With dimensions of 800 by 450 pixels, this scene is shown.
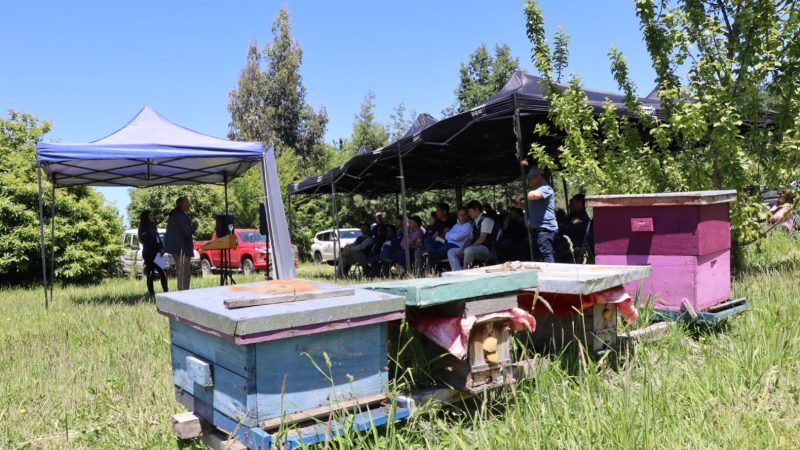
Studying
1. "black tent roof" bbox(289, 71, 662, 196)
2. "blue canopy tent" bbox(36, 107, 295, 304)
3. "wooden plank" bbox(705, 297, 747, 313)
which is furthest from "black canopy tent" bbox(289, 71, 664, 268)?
"wooden plank" bbox(705, 297, 747, 313)

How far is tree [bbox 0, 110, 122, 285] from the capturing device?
635 inches

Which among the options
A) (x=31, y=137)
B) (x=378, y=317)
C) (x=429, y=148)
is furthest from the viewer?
(x=31, y=137)

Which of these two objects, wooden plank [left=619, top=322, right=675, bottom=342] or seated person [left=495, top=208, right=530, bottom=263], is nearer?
wooden plank [left=619, top=322, right=675, bottom=342]

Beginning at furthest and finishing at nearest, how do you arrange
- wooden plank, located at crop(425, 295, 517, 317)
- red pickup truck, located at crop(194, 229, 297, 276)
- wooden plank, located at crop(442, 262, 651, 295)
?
red pickup truck, located at crop(194, 229, 297, 276), wooden plank, located at crop(442, 262, 651, 295), wooden plank, located at crop(425, 295, 517, 317)

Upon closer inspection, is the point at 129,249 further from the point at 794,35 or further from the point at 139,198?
the point at 794,35

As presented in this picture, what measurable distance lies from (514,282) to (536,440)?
0.81 m

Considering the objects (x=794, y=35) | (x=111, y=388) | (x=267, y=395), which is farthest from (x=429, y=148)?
(x=267, y=395)

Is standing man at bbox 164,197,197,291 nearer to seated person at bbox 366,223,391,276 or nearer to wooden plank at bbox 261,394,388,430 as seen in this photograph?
seated person at bbox 366,223,391,276

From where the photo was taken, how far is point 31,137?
19.1 m

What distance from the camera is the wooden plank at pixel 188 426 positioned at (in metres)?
2.79

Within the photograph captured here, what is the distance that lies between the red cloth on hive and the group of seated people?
5.26 m

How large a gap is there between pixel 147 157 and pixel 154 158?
126mm

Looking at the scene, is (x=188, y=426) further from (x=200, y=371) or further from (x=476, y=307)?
(x=476, y=307)

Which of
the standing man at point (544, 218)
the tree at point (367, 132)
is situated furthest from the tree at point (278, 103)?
the standing man at point (544, 218)
